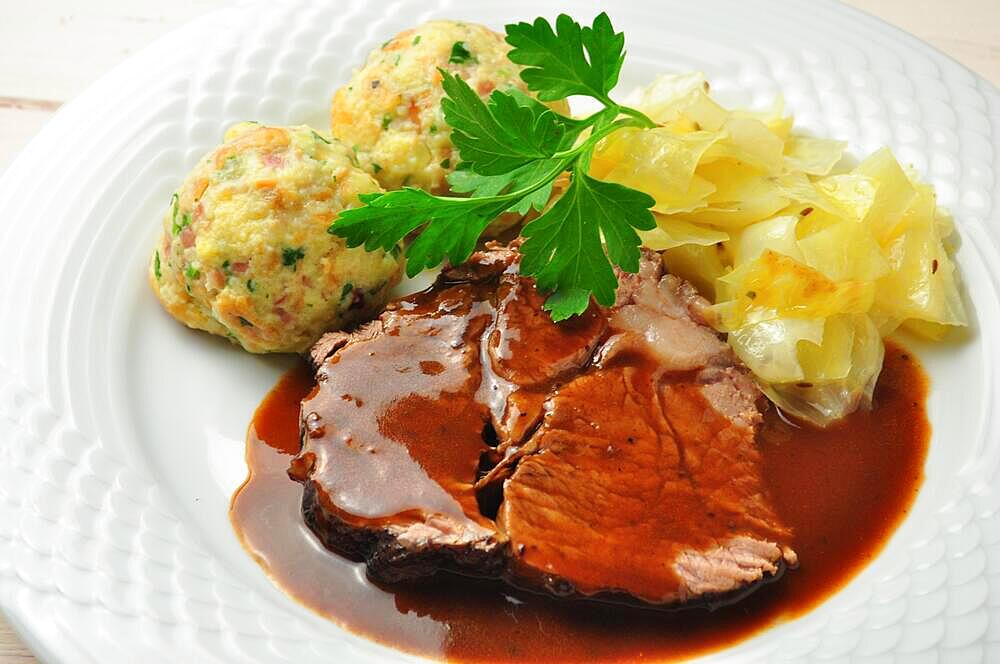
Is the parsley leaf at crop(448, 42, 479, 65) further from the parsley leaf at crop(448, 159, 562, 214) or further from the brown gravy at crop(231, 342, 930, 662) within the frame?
the brown gravy at crop(231, 342, 930, 662)

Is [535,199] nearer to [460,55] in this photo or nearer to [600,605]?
[460,55]

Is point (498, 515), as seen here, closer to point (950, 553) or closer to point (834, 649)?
point (834, 649)

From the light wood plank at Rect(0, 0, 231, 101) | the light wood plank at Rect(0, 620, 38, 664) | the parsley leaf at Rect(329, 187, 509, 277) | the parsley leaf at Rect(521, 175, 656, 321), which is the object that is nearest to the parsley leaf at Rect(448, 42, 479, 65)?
the parsley leaf at Rect(329, 187, 509, 277)

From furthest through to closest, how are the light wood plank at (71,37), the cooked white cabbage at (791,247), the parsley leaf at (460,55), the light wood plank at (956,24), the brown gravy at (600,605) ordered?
1. the light wood plank at (956,24)
2. the light wood plank at (71,37)
3. the parsley leaf at (460,55)
4. the cooked white cabbage at (791,247)
5. the brown gravy at (600,605)

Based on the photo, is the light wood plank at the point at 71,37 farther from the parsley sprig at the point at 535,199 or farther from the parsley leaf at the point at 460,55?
the parsley sprig at the point at 535,199

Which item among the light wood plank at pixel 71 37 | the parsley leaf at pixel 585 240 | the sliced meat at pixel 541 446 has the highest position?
the parsley leaf at pixel 585 240

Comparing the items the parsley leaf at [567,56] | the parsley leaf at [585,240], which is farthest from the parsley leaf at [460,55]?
the parsley leaf at [585,240]

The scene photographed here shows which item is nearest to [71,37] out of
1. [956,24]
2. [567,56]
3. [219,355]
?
[219,355]

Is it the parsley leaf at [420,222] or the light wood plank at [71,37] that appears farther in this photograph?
the light wood plank at [71,37]
